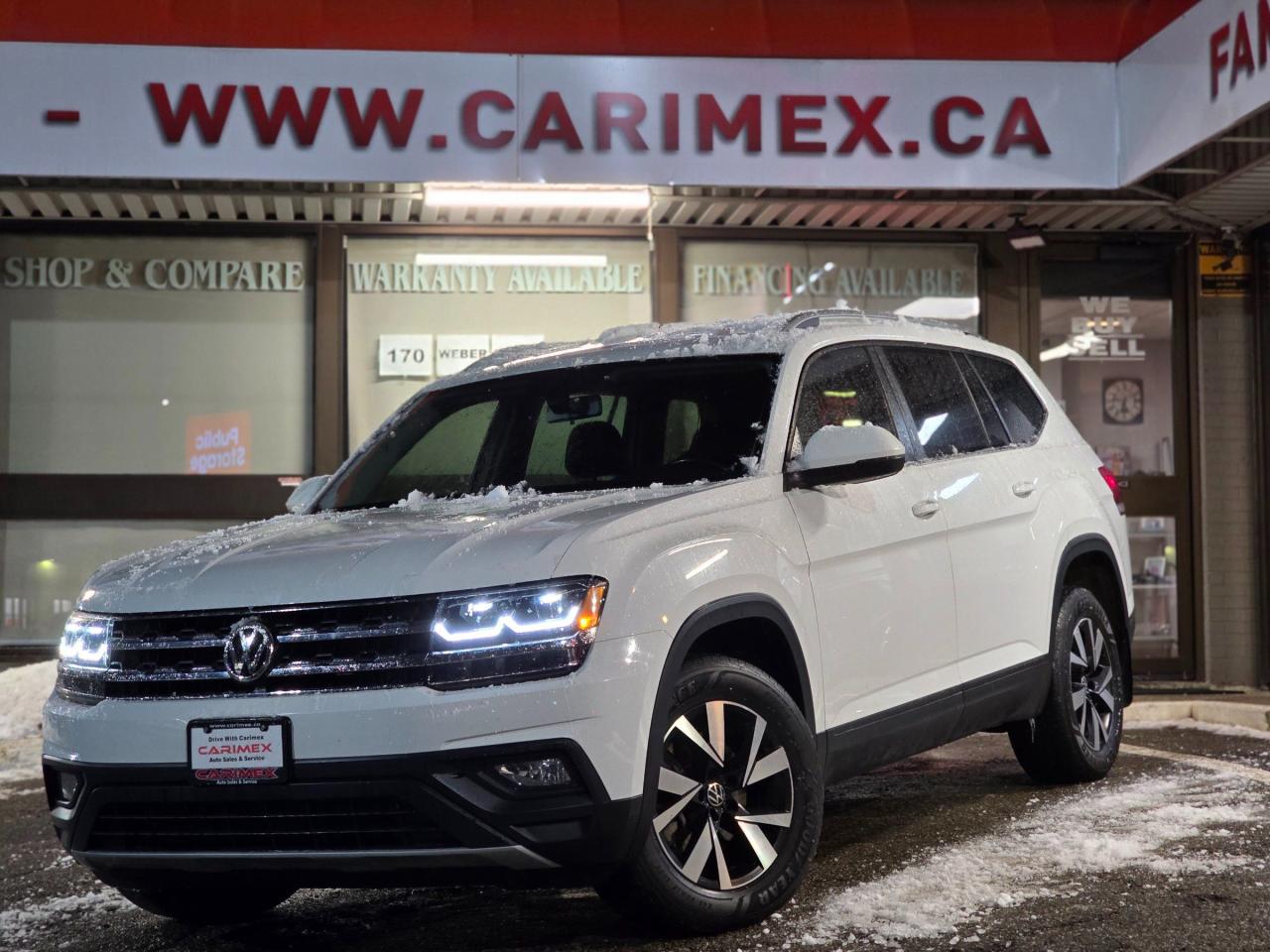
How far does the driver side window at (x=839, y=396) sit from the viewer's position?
5.40 metres

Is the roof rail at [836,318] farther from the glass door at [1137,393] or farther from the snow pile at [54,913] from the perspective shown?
the glass door at [1137,393]

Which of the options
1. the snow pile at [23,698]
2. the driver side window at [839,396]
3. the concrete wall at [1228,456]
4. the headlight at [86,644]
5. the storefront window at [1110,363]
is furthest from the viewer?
the storefront window at [1110,363]

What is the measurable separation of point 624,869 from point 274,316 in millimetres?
8292

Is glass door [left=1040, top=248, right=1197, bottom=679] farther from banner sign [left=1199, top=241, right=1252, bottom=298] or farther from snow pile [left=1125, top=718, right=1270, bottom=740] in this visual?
snow pile [left=1125, top=718, right=1270, bottom=740]

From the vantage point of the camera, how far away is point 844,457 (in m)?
5.00

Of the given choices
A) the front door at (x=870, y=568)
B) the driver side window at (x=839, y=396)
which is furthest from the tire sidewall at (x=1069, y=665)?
the driver side window at (x=839, y=396)

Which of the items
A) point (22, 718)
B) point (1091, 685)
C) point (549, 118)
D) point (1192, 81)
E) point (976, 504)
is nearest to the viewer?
point (976, 504)

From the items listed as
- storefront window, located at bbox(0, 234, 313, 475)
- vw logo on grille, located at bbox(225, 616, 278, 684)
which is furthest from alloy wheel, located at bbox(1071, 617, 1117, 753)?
storefront window, located at bbox(0, 234, 313, 475)

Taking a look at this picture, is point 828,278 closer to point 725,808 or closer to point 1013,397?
point 1013,397

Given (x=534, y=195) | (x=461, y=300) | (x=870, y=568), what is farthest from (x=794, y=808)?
(x=461, y=300)

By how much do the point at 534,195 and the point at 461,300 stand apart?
1.34 meters

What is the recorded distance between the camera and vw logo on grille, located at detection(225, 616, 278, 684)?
13.8 ft

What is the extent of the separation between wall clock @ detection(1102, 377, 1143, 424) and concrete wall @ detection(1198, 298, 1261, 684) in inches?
18.3

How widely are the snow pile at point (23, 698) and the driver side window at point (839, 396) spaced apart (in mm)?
5181
